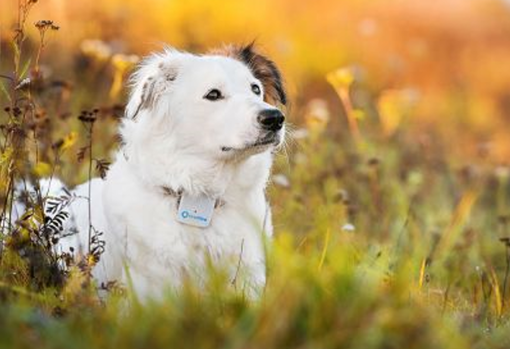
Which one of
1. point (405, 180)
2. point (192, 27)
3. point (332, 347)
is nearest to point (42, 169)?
point (332, 347)

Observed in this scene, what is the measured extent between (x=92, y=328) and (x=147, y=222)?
4.80ft

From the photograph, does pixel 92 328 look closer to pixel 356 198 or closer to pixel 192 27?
pixel 356 198

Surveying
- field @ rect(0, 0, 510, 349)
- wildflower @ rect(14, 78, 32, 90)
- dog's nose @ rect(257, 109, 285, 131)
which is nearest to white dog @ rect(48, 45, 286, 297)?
dog's nose @ rect(257, 109, 285, 131)

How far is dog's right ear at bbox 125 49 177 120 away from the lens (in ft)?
15.8

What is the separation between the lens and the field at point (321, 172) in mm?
3047

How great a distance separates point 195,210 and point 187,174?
198 millimetres

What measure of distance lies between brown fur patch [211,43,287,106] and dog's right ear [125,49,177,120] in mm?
444

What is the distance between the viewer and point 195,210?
473 cm

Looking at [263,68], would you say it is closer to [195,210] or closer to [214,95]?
[214,95]

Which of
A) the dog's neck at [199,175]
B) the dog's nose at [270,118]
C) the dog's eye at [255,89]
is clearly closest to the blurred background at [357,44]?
the dog's eye at [255,89]

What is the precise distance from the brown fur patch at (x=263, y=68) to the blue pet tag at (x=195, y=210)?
0.92 meters

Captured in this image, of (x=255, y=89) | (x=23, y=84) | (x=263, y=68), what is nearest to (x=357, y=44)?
(x=263, y=68)

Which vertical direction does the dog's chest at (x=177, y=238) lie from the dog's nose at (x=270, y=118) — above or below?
below

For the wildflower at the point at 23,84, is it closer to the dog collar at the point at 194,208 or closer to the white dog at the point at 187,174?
the white dog at the point at 187,174
